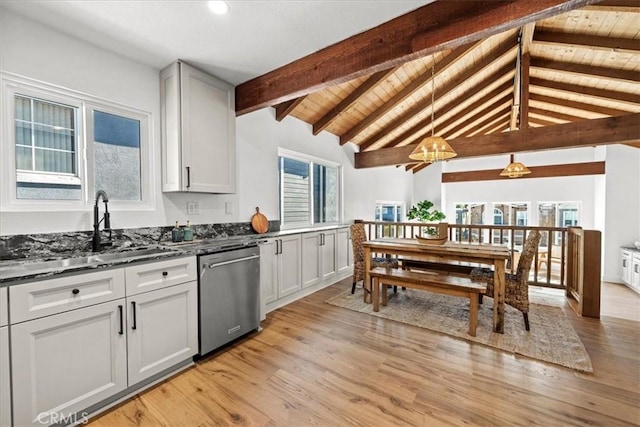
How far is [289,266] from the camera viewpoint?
3.55 metres

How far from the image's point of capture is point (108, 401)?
168 cm

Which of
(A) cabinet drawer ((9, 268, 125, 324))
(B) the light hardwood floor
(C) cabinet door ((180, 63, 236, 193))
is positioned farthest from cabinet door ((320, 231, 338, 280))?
(A) cabinet drawer ((9, 268, 125, 324))

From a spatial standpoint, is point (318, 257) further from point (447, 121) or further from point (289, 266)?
point (447, 121)

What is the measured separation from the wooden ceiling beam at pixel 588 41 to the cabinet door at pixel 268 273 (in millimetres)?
4385

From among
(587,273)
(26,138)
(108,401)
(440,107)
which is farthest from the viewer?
(440,107)

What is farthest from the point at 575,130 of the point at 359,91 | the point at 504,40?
the point at 359,91

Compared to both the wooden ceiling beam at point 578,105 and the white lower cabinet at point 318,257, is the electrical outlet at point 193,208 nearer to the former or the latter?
the white lower cabinet at point 318,257

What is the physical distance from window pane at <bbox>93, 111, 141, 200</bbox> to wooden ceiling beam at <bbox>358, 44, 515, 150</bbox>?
14.8 feet

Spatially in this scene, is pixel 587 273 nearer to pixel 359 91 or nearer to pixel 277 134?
pixel 359 91

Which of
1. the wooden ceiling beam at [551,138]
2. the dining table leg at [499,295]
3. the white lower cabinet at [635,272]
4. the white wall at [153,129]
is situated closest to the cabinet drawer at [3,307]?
the white wall at [153,129]

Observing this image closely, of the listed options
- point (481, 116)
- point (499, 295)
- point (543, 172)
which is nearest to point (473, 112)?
point (481, 116)

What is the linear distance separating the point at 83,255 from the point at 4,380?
869 millimetres

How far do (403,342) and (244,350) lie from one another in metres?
1.51

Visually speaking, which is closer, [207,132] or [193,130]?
[193,130]
